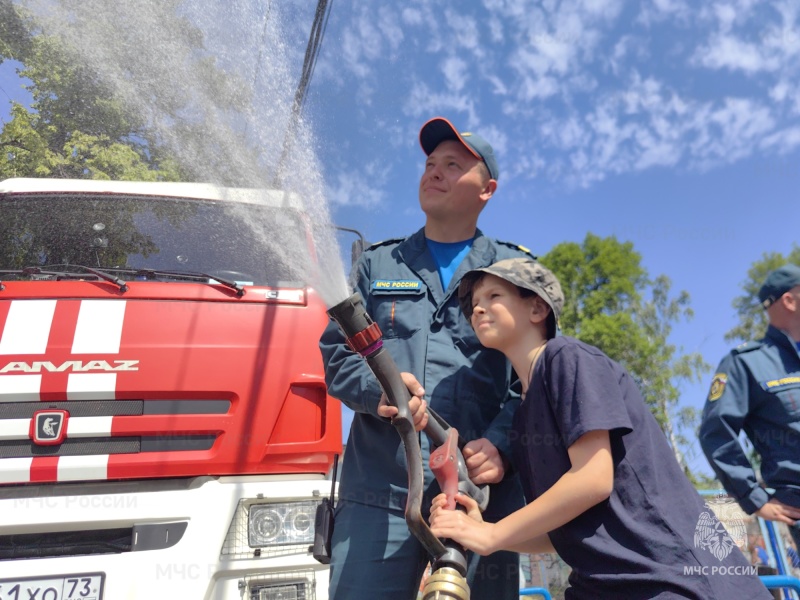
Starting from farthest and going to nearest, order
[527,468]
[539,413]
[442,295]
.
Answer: [442,295] < [527,468] < [539,413]

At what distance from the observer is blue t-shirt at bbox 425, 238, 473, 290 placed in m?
2.48

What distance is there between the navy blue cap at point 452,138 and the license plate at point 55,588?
7.24 ft

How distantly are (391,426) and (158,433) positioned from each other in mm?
1243

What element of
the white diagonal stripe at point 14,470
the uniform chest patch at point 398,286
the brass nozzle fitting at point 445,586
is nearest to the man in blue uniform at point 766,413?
the uniform chest patch at point 398,286

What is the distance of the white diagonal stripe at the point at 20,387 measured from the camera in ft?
8.71

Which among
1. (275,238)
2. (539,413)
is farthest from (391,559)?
(275,238)

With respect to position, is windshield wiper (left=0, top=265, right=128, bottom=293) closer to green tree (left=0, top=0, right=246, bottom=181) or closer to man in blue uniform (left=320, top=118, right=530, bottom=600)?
green tree (left=0, top=0, right=246, bottom=181)

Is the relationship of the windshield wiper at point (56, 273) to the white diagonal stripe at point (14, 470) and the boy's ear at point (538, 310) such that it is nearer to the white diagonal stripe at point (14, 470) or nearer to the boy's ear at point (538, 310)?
the white diagonal stripe at point (14, 470)

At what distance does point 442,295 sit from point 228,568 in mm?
1486

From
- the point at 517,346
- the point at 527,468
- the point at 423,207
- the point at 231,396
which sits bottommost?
the point at 527,468

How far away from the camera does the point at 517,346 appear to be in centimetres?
192

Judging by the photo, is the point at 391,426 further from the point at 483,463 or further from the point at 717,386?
the point at 717,386

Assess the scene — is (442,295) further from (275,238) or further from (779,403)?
(779,403)

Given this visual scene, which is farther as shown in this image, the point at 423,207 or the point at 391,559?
the point at 423,207
